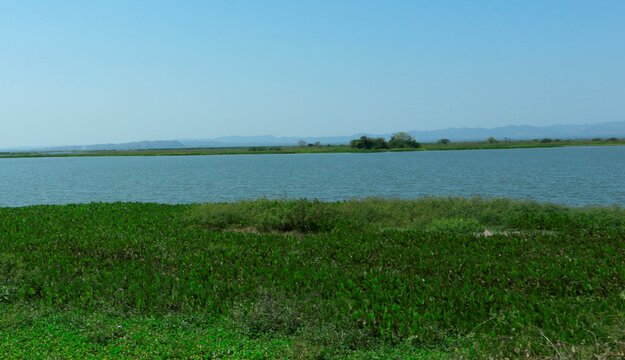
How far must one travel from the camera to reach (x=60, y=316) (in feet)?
33.0

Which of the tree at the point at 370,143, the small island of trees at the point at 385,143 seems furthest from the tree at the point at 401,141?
the tree at the point at 370,143

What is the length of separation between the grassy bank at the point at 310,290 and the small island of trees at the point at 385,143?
13956 cm

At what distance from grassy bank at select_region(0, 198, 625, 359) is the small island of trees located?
139556 millimetres

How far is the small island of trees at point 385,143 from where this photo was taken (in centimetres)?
15945

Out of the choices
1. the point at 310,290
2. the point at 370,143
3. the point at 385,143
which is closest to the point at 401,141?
the point at 385,143

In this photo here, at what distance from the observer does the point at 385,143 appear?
161750mm

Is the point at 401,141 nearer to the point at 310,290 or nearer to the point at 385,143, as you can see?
the point at 385,143

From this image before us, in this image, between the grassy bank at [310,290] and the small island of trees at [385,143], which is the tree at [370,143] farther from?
the grassy bank at [310,290]

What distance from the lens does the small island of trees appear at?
15945 cm

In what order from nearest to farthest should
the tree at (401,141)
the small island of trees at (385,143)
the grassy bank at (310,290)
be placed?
the grassy bank at (310,290) → the small island of trees at (385,143) → the tree at (401,141)

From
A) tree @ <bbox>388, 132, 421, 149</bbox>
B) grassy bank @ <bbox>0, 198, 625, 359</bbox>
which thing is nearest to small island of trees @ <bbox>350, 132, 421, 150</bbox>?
tree @ <bbox>388, 132, 421, 149</bbox>

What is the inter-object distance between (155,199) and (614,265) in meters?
36.3

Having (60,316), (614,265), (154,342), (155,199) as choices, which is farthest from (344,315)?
(155,199)

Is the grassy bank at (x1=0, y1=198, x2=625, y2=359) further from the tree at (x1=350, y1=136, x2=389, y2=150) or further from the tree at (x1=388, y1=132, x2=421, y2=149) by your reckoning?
the tree at (x1=388, y1=132, x2=421, y2=149)
